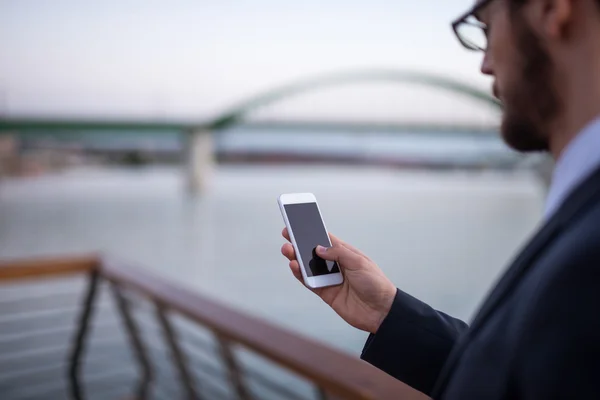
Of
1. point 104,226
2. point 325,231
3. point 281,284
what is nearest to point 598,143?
point 325,231

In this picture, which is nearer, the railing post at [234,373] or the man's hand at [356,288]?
the man's hand at [356,288]

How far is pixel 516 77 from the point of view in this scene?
14.8 inches

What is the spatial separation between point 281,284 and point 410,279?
1660 mm

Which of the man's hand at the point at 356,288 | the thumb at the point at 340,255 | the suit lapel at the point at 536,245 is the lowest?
the man's hand at the point at 356,288

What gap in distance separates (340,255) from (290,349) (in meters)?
0.36

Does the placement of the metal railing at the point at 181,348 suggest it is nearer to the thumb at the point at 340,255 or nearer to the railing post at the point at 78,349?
the railing post at the point at 78,349

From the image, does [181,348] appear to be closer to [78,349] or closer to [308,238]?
[78,349]

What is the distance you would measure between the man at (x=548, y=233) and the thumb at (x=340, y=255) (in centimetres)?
19

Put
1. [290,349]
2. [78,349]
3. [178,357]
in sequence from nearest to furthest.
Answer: [290,349] < [178,357] < [78,349]

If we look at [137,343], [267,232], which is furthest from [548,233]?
[267,232]

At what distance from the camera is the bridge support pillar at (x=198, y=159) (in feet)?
63.0

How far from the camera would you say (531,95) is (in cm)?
37

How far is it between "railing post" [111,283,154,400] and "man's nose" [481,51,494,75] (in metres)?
1.31

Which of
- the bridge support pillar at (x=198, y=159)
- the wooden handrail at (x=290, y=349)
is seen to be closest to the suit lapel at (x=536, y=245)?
the wooden handrail at (x=290, y=349)
